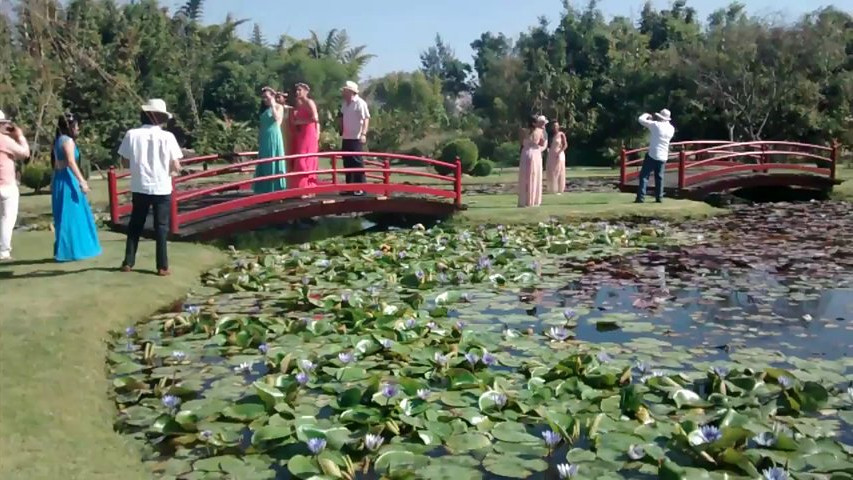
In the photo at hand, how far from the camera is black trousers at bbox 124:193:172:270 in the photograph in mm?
6906

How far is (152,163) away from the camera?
682 cm

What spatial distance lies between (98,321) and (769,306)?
4.76 meters

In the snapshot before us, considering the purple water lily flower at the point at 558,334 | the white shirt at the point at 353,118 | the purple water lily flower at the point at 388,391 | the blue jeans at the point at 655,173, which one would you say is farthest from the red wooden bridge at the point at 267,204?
the purple water lily flower at the point at 388,391

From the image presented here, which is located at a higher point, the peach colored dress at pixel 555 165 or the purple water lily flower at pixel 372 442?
the peach colored dress at pixel 555 165

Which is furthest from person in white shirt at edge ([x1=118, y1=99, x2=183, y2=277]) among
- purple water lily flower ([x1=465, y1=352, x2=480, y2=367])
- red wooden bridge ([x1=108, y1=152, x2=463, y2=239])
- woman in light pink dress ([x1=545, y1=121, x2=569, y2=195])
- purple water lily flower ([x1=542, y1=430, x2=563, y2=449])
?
woman in light pink dress ([x1=545, y1=121, x2=569, y2=195])

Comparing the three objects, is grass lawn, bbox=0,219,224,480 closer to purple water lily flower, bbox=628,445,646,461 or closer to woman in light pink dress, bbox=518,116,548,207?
purple water lily flower, bbox=628,445,646,461

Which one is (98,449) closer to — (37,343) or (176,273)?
(37,343)

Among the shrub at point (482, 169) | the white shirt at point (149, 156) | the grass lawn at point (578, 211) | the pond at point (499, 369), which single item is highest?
the white shirt at point (149, 156)

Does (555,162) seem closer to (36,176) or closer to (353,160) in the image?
(353,160)

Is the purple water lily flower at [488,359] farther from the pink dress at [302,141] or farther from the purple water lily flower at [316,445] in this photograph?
the pink dress at [302,141]

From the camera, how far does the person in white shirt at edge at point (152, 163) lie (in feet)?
22.2

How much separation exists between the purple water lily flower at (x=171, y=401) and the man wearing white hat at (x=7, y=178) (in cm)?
439

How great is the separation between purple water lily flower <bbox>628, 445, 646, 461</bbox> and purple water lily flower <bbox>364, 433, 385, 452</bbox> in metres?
1.00

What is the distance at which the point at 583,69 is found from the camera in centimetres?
3153
